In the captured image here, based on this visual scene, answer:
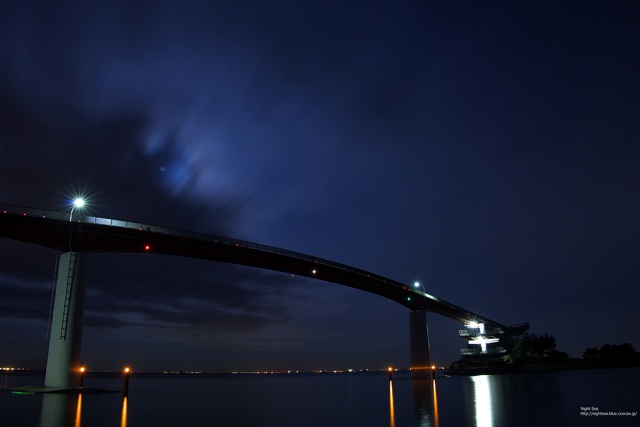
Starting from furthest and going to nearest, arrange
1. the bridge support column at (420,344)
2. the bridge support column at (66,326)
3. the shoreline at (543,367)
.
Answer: the shoreline at (543,367), the bridge support column at (420,344), the bridge support column at (66,326)

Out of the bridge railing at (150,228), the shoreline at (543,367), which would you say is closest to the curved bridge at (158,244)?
the bridge railing at (150,228)

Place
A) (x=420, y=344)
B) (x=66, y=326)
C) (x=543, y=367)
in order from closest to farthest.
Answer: (x=66, y=326) → (x=420, y=344) → (x=543, y=367)

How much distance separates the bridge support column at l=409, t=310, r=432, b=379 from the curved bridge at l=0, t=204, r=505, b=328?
6.03 metres

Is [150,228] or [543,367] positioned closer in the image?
[150,228]

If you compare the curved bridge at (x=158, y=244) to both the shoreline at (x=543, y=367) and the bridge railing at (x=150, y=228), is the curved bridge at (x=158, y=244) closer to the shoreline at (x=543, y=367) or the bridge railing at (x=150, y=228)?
the bridge railing at (x=150, y=228)

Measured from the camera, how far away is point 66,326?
49.6 m

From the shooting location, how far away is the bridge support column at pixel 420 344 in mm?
95625

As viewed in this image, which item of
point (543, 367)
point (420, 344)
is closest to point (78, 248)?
point (420, 344)

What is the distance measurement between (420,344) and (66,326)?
69.5 m

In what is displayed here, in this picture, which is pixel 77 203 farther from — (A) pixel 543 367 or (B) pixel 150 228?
(A) pixel 543 367

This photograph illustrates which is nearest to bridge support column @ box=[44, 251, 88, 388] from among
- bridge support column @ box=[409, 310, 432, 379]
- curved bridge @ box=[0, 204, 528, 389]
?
curved bridge @ box=[0, 204, 528, 389]

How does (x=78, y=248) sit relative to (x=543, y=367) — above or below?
above

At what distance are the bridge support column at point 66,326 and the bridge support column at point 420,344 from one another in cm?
6671

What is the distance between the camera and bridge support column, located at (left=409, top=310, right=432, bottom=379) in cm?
9562
